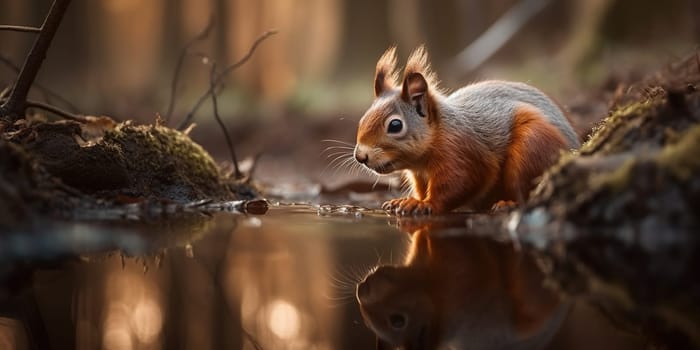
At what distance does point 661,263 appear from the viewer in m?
1.96

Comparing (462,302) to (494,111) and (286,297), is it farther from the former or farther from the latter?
(494,111)

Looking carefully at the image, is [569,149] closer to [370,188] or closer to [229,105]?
[370,188]

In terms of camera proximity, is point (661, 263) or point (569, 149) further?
point (569, 149)

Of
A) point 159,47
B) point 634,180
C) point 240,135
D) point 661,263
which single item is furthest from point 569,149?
point 159,47

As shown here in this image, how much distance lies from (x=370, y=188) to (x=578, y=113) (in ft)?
7.24

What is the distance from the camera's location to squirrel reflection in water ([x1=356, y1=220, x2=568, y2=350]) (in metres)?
1.59

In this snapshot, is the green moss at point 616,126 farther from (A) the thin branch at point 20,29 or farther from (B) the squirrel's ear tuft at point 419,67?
(A) the thin branch at point 20,29

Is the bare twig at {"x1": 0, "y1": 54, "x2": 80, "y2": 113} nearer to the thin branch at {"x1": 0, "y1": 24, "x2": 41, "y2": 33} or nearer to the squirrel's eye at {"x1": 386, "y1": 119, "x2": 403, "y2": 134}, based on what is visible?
the thin branch at {"x1": 0, "y1": 24, "x2": 41, "y2": 33}

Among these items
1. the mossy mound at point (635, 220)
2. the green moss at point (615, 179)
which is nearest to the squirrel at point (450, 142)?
the mossy mound at point (635, 220)

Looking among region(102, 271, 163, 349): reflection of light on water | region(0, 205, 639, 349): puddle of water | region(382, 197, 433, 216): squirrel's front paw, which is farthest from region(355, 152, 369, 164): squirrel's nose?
region(102, 271, 163, 349): reflection of light on water

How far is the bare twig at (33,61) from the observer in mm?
3504

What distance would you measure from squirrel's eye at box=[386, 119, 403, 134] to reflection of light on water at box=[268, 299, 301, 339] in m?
2.09

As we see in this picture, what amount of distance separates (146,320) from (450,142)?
96.8 inches

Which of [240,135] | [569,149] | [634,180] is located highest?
[240,135]
